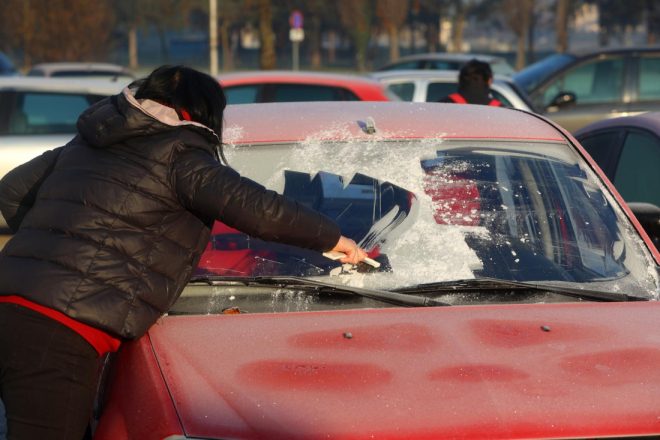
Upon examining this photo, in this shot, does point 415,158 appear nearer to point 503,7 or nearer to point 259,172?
point 259,172

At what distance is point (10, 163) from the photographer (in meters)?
8.65

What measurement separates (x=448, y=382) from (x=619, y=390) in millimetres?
403

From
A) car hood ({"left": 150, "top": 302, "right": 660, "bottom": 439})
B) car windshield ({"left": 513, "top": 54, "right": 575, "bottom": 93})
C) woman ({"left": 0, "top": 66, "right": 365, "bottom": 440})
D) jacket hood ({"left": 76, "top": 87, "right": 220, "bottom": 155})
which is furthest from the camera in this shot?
car windshield ({"left": 513, "top": 54, "right": 575, "bottom": 93})

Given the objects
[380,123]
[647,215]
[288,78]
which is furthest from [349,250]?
[288,78]

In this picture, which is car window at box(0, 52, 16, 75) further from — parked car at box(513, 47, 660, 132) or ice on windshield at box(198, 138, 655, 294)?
ice on windshield at box(198, 138, 655, 294)

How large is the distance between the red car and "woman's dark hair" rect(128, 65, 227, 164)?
0.52 m

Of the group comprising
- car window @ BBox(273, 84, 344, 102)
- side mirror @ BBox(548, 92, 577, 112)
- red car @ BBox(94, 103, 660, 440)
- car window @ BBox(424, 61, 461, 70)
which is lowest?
side mirror @ BBox(548, 92, 577, 112)

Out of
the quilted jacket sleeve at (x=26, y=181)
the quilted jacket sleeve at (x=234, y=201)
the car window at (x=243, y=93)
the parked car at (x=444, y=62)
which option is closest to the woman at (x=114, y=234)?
the quilted jacket sleeve at (x=234, y=201)

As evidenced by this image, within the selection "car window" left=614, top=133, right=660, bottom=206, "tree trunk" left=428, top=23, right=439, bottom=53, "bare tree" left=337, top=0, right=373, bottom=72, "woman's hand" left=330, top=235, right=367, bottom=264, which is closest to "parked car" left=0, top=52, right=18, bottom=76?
"car window" left=614, top=133, right=660, bottom=206

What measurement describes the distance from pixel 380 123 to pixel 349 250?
0.73 metres

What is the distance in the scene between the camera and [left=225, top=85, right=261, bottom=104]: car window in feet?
32.9

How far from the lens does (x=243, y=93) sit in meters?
10.1

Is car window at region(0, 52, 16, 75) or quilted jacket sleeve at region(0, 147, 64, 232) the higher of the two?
quilted jacket sleeve at region(0, 147, 64, 232)

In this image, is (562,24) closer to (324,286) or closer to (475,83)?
(475,83)
